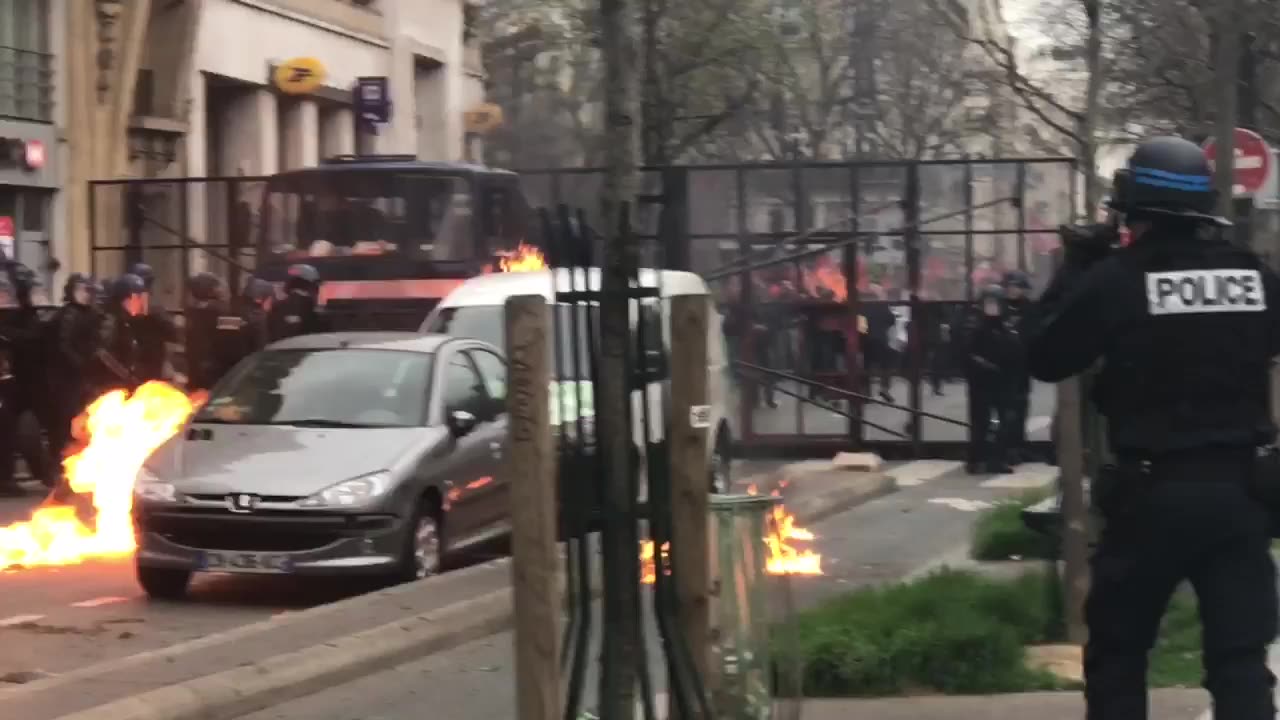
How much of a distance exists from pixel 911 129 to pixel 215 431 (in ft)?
132

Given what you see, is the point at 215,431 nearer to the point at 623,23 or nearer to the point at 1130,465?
the point at 623,23

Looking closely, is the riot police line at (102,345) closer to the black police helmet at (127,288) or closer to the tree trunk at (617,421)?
the black police helmet at (127,288)

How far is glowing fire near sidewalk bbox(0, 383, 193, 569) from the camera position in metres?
13.8

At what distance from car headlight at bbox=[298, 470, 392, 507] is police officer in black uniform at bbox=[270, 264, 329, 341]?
5.95 metres

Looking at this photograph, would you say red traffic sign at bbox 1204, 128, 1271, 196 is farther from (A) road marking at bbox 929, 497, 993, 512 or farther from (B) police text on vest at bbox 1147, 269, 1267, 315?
(B) police text on vest at bbox 1147, 269, 1267, 315

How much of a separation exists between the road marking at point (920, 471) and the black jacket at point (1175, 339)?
1398cm

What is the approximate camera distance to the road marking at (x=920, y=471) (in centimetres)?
1966

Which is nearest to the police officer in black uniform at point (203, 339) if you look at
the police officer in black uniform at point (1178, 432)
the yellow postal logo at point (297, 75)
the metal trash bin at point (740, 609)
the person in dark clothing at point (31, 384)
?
the person in dark clothing at point (31, 384)

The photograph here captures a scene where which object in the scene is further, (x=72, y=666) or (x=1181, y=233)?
(x=72, y=666)

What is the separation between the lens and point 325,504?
11.3 m

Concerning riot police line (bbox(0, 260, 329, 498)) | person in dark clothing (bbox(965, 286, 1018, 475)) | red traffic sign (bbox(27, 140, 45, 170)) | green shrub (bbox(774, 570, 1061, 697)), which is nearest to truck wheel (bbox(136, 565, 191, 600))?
green shrub (bbox(774, 570, 1061, 697))

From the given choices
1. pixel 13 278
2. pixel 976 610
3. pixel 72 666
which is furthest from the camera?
pixel 13 278

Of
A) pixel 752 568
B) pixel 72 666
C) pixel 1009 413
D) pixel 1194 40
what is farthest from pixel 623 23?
pixel 1194 40

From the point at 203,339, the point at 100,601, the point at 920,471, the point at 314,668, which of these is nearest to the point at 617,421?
the point at 314,668
